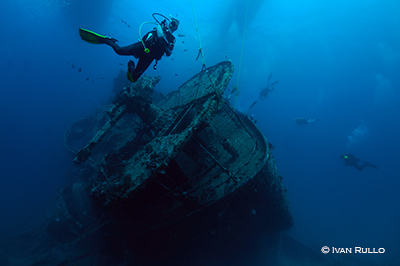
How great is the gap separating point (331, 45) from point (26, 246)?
95876mm

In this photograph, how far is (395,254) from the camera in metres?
19.4

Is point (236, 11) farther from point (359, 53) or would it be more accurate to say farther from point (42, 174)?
point (359, 53)

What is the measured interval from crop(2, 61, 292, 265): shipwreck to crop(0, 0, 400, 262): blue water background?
7.47ft

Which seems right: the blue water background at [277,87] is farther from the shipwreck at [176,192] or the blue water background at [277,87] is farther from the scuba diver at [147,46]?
the scuba diver at [147,46]

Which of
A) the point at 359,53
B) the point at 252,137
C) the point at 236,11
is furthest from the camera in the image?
the point at 359,53

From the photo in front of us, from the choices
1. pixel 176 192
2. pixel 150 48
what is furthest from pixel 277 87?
pixel 176 192

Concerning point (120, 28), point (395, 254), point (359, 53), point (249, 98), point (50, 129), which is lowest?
point (395, 254)

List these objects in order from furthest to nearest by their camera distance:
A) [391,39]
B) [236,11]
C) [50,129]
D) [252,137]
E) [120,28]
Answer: [120,28], [391,39], [236,11], [50,129], [252,137]

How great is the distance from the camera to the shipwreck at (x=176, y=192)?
3414mm

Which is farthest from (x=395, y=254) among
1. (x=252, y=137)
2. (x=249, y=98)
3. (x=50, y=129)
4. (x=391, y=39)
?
(x=391, y=39)

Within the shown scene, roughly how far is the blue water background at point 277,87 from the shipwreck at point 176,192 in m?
2.28

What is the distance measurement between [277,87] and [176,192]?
113 metres

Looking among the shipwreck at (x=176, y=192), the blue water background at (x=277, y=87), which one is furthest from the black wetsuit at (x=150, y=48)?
the blue water background at (x=277, y=87)

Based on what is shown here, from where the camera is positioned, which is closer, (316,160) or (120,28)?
(316,160)
